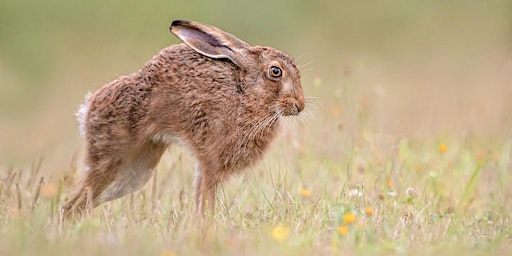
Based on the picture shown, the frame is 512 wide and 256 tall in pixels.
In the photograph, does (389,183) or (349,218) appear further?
(389,183)

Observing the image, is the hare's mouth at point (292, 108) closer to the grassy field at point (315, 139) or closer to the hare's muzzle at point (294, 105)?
the hare's muzzle at point (294, 105)

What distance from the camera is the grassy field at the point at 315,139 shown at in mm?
6418

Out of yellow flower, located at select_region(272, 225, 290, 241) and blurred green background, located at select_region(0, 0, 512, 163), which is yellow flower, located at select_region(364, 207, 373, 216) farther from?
blurred green background, located at select_region(0, 0, 512, 163)

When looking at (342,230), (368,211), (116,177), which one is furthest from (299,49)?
(342,230)

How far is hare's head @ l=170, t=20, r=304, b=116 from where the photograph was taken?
26.3ft

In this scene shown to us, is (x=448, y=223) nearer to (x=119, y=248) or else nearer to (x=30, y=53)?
(x=119, y=248)

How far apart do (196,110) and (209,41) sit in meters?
0.59

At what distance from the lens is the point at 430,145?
10.2 m

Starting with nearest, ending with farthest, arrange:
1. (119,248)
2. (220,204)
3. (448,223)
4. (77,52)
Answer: (119,248)
(448,223)
(220,204)
(77,52)

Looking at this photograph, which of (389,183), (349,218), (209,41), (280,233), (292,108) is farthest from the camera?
(389,183)

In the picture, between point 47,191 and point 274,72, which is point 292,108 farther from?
point 47,191

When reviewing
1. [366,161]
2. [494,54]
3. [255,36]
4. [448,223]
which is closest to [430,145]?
[366,161]

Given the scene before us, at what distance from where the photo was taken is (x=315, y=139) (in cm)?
1008

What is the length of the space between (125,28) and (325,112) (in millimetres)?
7873
